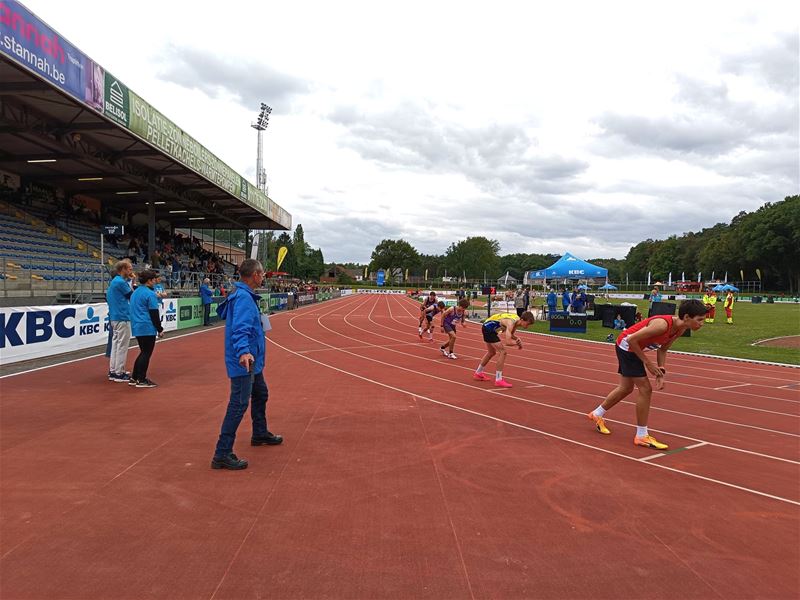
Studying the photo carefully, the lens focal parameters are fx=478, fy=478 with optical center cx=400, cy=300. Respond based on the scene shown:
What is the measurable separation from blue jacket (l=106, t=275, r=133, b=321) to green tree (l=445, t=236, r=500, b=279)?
112m

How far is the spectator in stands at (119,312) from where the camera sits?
7719mm

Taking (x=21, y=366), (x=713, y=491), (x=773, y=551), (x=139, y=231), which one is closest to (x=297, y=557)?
(x=773, y=551)

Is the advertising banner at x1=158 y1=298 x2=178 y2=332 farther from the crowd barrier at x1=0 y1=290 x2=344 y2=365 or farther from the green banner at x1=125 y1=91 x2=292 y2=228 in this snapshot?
the green banner at x1=125 y1=91 x2=292 y2=228

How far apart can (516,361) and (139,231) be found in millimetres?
27400

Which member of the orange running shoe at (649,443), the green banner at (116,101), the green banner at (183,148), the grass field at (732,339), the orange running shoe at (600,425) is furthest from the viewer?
the green banner at (183,148)

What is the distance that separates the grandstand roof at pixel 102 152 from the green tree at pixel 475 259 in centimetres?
9047

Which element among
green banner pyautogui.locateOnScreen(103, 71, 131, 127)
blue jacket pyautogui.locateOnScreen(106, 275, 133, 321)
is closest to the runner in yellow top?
blue jacket pyautogui.locateOnScreen(106, 275, 133, 321)

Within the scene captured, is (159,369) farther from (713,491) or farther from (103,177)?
(103,177)

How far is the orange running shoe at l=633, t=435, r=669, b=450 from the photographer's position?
5.32m

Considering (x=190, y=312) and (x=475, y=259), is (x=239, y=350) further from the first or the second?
(x=475, y=259)

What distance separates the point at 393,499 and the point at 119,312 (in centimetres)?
621

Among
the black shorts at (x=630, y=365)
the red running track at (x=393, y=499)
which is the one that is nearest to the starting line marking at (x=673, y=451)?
the red running track at (x=393, y=499)

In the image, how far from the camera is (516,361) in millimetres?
11852

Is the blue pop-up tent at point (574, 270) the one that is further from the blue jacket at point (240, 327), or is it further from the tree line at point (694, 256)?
the tree line at point (694, 256)
